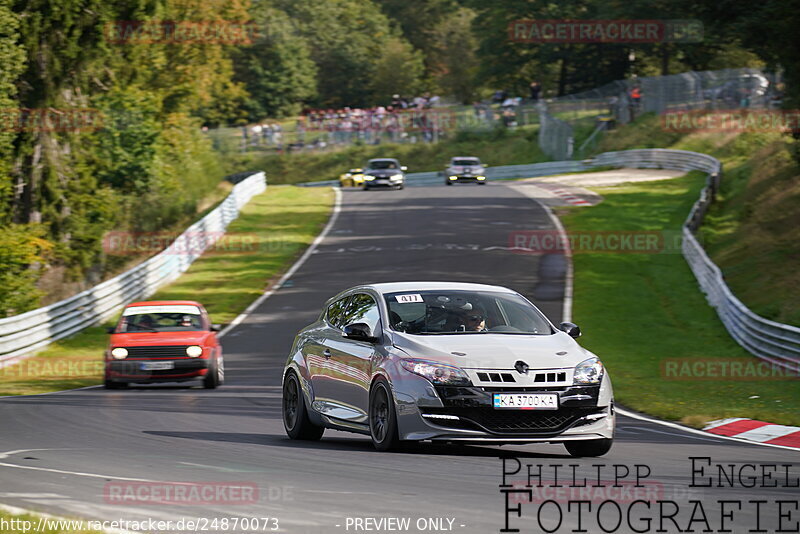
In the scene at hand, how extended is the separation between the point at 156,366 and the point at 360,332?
9.82 m

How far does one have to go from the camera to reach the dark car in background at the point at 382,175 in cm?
6325

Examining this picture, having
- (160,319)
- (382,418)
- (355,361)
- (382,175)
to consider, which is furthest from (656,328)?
(382,175)

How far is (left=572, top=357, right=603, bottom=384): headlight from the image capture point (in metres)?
10.5

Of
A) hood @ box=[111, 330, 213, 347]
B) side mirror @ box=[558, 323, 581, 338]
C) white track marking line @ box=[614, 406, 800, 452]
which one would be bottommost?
hood @ box=[111, 330, 213, 347]

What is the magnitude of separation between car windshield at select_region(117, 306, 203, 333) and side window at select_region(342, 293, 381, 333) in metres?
9.57

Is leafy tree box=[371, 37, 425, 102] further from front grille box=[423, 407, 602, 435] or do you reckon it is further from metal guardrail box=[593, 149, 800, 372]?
front grille box=[423, 407, 602, 435]

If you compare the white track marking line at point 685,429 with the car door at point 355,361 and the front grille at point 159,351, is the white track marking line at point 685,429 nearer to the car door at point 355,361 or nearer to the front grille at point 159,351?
the car door at point 355,361

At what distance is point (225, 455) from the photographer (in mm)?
10852

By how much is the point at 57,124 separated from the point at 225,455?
30.9 metres

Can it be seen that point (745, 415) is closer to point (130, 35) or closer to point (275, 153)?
point (130, 35)

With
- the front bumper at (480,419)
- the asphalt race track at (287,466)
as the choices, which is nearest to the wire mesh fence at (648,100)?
the asphalt race track at (287,466)

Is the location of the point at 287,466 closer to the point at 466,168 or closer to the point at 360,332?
the point at 360,332

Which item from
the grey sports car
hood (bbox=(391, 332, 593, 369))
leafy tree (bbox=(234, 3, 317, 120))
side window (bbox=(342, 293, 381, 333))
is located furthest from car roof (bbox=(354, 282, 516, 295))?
leafy tree (bbox=(234, 3, 317, 120))

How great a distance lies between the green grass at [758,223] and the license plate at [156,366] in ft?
43.7
